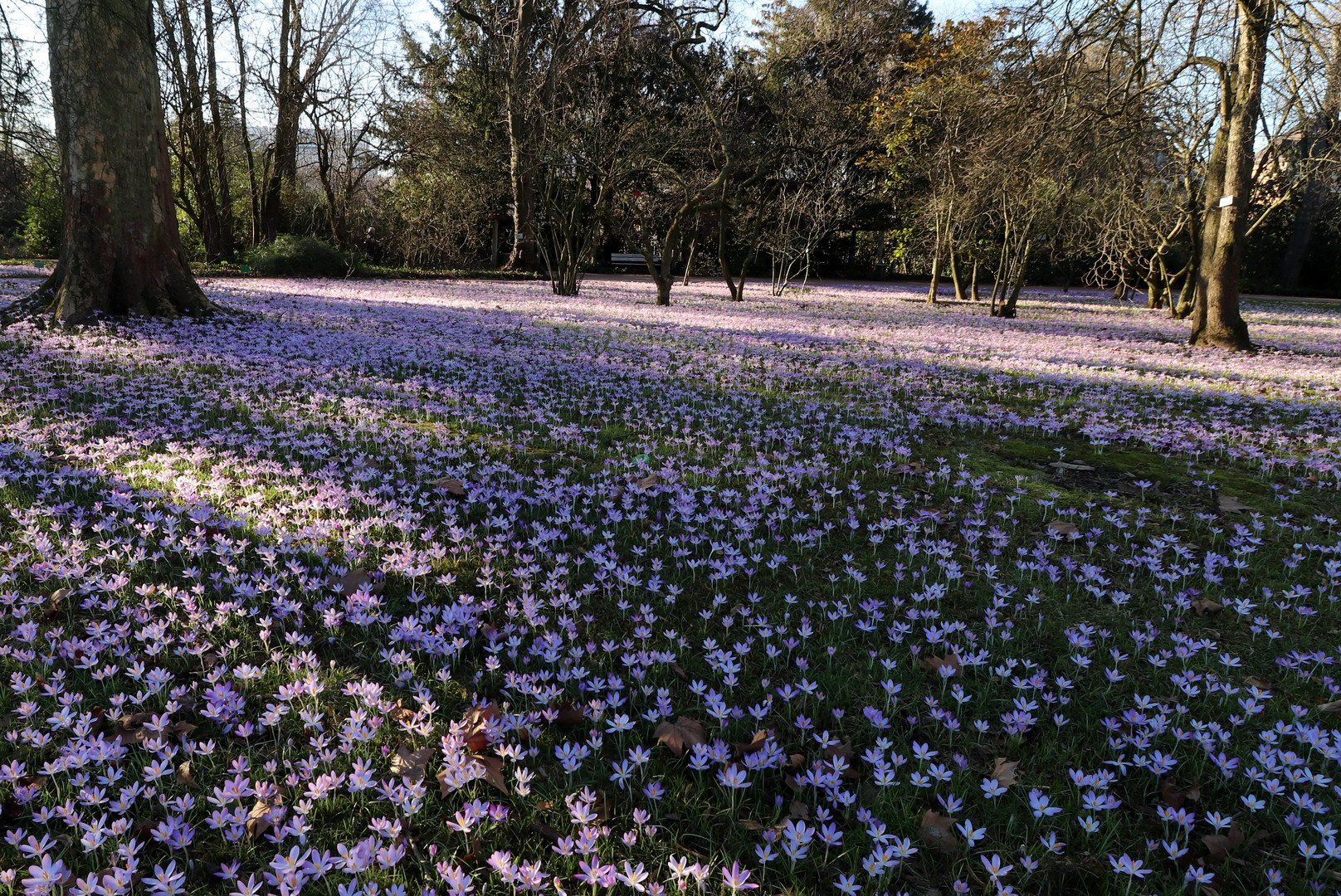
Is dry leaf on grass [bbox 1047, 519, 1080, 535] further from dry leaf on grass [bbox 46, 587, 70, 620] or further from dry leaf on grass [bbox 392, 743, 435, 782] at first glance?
dry leaf on grass [bbox 46, 587, 70, 620]

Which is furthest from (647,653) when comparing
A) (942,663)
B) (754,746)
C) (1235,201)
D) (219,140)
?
(219,140)

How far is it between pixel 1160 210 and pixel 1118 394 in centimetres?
1749

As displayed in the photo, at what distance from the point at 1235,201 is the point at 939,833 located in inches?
589

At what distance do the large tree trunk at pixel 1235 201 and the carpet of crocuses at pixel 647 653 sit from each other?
27.8 ft

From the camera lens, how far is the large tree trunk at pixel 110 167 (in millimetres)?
8875

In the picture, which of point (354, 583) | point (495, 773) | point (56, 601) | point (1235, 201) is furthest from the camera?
point (1235, 201)

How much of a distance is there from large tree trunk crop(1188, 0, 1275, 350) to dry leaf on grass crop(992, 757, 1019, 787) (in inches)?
559

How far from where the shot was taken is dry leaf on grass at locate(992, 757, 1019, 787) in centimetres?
209

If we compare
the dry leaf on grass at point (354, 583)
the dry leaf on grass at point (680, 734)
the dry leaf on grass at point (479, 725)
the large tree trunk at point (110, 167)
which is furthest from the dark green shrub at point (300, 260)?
the dry leaf on grass at point (680, 734)

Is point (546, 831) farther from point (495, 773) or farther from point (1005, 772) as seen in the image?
point (1005, 772)

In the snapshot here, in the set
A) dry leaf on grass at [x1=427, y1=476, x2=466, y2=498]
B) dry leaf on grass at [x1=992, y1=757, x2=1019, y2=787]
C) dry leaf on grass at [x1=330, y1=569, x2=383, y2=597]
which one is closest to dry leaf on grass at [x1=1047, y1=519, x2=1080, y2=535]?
dry leaf on grass at [x1=992, y1=757, x2=1019, y2=787]

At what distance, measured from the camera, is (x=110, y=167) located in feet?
30.4

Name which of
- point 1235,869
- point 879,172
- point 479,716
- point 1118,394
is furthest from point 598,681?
point 879,172

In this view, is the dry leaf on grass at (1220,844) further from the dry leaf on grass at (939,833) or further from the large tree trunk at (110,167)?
the large tree trunk at (110,167)
